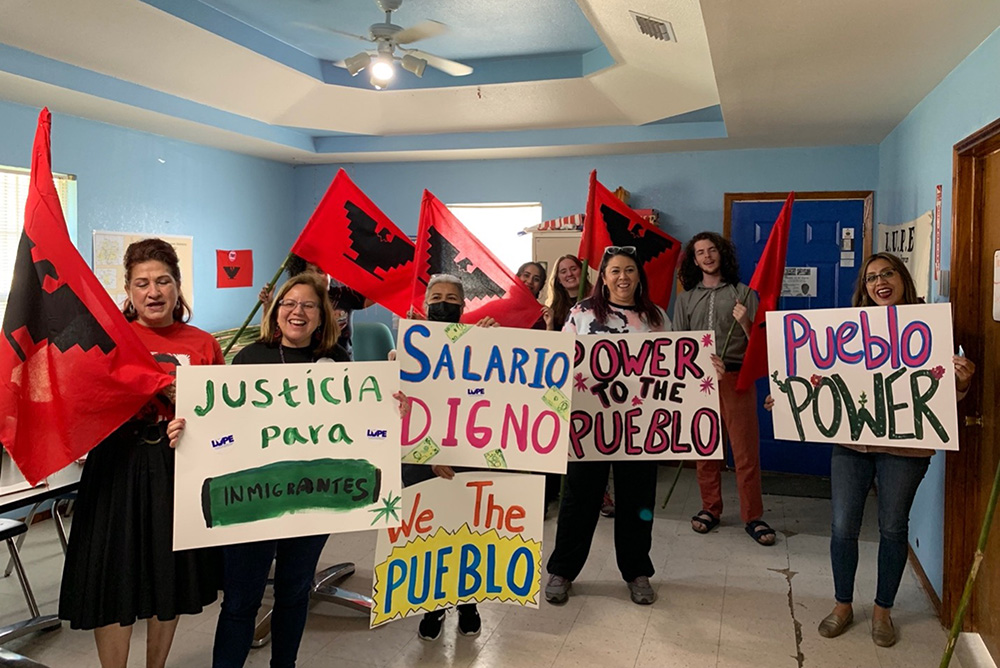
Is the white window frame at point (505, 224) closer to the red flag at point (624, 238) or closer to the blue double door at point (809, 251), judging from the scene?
the blue double door at point (809, 251)

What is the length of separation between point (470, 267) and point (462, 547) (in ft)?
3.65

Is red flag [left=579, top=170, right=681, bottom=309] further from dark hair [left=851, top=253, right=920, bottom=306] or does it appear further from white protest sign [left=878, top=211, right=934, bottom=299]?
white protest sign [left=878, top=211, right=934, bottom=299]

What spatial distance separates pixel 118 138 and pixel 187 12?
4.07 feet

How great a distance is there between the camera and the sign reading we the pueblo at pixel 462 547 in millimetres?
2371

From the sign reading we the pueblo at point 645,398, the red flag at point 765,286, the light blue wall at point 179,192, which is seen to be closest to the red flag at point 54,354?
the sign reading we the pueblo at point 645,398

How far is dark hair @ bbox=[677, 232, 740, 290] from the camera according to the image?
12.2ft

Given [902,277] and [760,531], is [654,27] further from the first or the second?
[760,531]

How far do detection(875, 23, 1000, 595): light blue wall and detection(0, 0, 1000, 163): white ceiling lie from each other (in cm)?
9

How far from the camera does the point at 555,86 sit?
14.7 ft

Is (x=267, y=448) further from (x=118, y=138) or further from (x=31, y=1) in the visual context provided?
(x=118, y=138)

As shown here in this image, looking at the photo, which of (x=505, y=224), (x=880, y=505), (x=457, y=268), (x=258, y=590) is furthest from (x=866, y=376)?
(x=505, y=224)

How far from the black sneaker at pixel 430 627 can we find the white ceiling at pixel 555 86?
7.14 feet

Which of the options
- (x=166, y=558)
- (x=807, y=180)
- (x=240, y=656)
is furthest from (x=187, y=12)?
(x=807, y=180)

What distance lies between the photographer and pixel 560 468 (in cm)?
241
